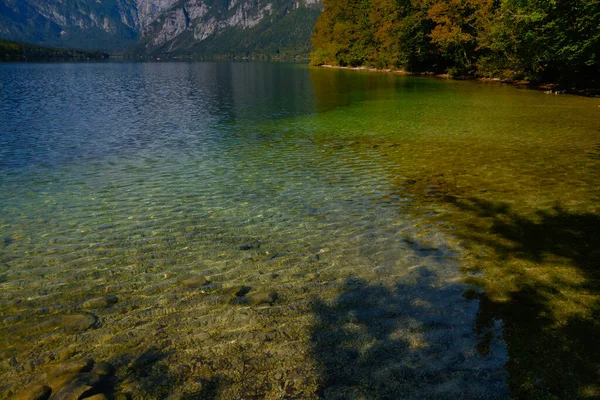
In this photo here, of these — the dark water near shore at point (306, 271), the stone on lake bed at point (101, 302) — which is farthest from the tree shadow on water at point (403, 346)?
the stone on lake bed at point (101, 302)

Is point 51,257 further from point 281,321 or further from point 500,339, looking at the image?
point 500,339

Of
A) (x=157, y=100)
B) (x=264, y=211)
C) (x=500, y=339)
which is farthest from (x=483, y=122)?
(x=157, y=100)

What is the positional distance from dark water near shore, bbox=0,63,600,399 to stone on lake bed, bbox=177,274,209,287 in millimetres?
71

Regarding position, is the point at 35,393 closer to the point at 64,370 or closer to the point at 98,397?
the point at 64,370

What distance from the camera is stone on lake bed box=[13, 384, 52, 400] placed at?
4.46 metres

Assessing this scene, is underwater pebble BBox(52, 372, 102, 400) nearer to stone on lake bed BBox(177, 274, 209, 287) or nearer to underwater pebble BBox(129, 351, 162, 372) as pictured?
underwater pebble BBox(129, 351, 162, 372)

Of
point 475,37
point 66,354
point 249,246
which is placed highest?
point 475,37

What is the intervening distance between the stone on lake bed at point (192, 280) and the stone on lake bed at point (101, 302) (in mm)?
1111

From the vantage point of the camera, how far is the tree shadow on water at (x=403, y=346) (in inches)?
179

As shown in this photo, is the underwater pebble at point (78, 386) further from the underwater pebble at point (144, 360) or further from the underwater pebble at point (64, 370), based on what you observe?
the underwater pebble at point (144, 360)

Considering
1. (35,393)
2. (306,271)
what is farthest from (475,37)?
(35,393)

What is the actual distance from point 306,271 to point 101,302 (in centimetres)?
363

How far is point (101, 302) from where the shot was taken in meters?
6.41

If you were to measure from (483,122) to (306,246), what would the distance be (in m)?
20.8
